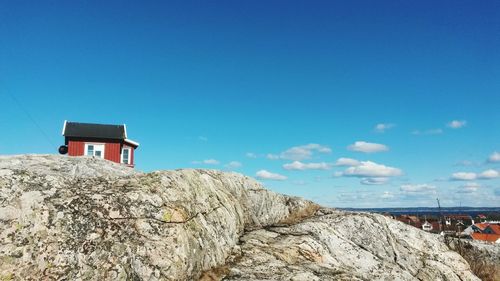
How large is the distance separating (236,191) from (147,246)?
17.0 ft

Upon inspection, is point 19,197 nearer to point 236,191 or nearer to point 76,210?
point 76,210

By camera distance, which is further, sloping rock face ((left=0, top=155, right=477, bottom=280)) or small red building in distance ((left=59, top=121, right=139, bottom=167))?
small red building in distance ((left=59, top=121, right=139, bottom=167))

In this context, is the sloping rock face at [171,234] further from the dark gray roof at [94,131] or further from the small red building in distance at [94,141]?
the dark gray roof at [94,131]

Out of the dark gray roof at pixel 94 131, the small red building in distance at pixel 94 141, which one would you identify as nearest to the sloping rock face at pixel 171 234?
the small red building in distance at pixel 94 141

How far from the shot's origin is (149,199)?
7.44 meters

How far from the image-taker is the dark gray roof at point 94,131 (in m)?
36.8

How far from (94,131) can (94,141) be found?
1.18m

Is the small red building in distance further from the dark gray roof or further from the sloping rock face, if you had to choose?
the sloping rock face

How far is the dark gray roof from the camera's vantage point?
36.8m

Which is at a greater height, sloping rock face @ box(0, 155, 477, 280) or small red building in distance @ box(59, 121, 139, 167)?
small red building in distance @ box(59, 121, 139, 167)

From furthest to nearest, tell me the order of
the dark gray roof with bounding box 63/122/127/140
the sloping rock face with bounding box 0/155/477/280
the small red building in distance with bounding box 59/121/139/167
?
the dark gray roof with bounding box 63/122/127/140 < the small red building in distance with bounding box 59/121/139/167 < the sloping rock face with bounding box 0/155/477/280

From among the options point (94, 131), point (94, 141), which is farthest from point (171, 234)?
point (94, 131)

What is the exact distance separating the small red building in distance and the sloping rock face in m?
26.0

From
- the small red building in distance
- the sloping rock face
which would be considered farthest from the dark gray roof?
the sloping rock face
